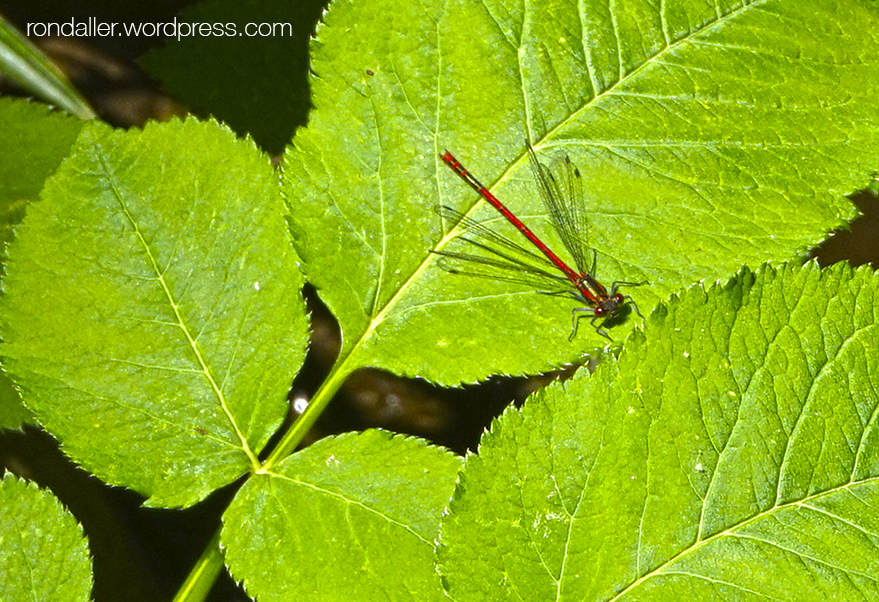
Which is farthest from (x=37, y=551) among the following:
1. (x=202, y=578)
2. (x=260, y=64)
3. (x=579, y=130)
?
(x=260, y=64)

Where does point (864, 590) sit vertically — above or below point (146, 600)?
below

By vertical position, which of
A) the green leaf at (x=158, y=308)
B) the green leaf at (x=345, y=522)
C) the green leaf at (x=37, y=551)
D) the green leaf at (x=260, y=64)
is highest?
the green leaf at (x=260, y=64)

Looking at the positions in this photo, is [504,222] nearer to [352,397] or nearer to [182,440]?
[182,440]

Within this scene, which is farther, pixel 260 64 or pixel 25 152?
pixel 260 64

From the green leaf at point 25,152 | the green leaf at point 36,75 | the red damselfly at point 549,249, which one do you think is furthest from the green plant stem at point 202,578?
the green leaf at point 36,75

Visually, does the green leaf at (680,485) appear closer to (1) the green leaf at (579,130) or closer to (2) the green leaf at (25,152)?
(1) the green leaf at (579,130)

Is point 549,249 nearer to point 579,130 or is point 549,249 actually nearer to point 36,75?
point 579,130

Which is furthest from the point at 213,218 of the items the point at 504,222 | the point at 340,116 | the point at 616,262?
the point at 616,262
